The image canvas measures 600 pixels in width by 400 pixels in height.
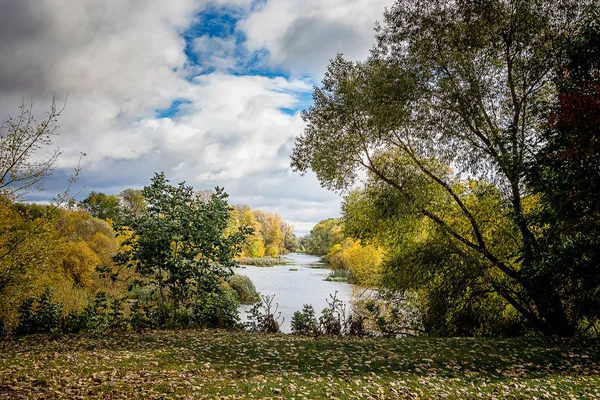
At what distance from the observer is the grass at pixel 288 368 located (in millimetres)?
6363

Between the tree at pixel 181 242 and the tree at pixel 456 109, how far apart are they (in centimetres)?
415

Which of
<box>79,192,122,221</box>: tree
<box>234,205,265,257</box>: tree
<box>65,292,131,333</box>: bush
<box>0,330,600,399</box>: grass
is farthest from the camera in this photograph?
<box>234,205,265,257</box>: tree

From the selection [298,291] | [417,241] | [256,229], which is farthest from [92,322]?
[256,229]

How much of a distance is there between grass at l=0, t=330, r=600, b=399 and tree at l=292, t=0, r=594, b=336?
3673 mm

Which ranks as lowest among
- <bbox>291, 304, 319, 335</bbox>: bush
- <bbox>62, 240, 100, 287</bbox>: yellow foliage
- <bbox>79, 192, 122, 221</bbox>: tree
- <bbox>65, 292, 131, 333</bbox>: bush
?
<bbox>291, 304, 319, 335</bbox>: bush

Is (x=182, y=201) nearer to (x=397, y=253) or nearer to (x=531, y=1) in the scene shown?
(x=397, y=253)

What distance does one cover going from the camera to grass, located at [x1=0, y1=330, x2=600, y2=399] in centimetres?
636

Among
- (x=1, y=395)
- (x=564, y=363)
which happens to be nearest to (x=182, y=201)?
(x=1, y=395)

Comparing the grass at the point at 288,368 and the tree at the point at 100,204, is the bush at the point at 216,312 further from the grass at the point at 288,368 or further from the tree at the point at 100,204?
the tree at the point at 100,204

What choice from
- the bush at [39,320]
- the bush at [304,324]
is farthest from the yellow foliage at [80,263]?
the bush at [304,324]

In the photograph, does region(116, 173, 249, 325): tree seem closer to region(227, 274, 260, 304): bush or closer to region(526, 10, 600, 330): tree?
region(526, 10, 600, 330): tree

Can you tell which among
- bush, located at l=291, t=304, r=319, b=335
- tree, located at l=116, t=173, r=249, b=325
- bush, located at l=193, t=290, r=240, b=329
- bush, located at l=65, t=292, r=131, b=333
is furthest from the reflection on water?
bush, located at l=65, t=292, r=131, b=333

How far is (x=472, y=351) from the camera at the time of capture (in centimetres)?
987

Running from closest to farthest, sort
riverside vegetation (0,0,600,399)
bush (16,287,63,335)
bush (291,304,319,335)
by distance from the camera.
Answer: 1. riverside vegetation (0,0,600,399)
2. bush (16,287,63,335)
3. bush (291,304,319,335)
